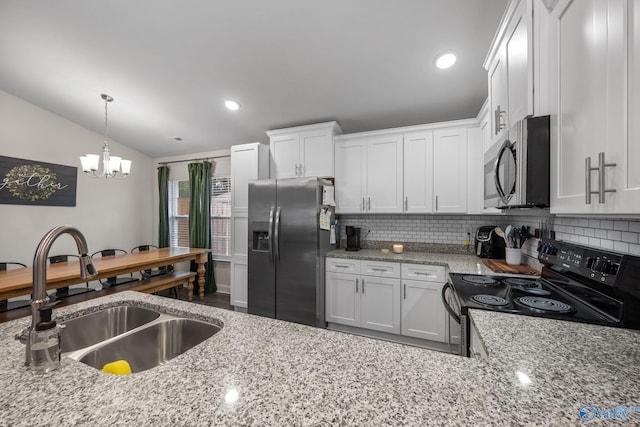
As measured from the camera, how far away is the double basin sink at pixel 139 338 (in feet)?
3.37

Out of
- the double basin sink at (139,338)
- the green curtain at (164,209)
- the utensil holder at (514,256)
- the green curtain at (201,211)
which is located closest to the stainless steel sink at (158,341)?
the double basin sink at (139,338)

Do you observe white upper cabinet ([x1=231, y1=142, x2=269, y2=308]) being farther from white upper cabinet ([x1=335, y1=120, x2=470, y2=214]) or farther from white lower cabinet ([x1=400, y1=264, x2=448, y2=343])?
white lower cabinet ([x1=400, y1=264, x2=448, y2=343])

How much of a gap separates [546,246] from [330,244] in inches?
77.2

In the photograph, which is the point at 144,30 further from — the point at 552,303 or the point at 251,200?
the point at 552,303

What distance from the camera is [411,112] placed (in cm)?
289

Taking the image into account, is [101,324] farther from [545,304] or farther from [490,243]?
[490,243]

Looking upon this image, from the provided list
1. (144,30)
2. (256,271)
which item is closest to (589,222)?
(256,271)

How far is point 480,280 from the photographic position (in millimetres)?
1699

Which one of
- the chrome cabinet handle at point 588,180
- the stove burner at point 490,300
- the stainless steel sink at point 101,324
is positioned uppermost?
the chrome cabinet handle at point 588,180

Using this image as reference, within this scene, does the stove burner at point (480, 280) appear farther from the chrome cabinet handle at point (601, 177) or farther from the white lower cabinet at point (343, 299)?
the white lower cabinet at point (343, 299)

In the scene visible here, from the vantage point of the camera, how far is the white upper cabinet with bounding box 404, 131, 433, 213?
2807 mm

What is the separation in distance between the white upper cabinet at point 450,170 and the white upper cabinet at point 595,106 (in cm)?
176

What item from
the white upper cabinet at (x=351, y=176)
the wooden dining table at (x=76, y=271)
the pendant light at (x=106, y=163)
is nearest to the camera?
the wooden dining table at (x=76, y=271)

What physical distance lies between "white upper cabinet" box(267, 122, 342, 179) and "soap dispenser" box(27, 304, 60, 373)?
2674 millimetres
